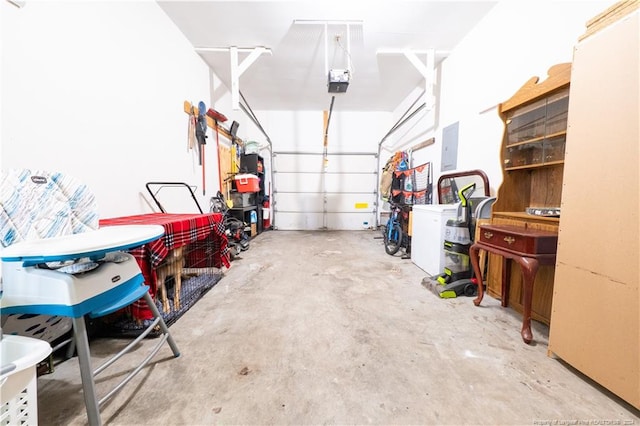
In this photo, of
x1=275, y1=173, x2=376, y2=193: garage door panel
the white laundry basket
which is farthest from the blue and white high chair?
x1=275, y1=173, x2=376, y2=193: garage door panel

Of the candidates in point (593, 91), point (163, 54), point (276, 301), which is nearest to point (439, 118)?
point (593, 91)

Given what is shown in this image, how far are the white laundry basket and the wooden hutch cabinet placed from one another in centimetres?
255

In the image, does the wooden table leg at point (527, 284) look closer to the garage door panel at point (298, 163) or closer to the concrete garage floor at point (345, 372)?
the concrete garage floor at point (345, 372)

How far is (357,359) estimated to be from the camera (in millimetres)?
1284

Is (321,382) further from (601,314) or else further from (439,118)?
(439,118)

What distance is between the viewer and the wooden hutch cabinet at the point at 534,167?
157 centimetres

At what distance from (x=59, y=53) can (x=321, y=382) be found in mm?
2567

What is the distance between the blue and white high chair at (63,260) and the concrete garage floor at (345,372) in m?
0.27

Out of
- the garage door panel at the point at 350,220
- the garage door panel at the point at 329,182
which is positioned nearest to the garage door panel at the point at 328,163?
the garage door panel at the point at 329,182

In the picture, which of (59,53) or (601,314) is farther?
(59,53)

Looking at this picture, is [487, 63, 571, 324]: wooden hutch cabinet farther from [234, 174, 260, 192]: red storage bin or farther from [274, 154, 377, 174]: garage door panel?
[274, 154, 377, 174]: garage door panel

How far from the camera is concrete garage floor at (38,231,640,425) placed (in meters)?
0.96

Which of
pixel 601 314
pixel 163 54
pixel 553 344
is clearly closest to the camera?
pixel 601 314

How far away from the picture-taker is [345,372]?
1.19 meters
